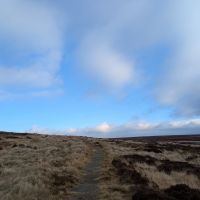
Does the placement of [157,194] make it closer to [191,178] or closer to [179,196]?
[179,196]

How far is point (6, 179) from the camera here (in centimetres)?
1992

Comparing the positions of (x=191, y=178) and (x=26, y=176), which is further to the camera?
(x=191, y=178)

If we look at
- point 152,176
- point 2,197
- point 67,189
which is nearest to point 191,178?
point 152,176

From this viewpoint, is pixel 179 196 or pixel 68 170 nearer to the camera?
pixel 179 196

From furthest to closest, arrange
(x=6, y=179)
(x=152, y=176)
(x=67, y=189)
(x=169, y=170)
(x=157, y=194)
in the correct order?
(x=169, y=170), (x=152, y=176), (x=6, y=179), (x=67, y=189), (x=157, y=194)

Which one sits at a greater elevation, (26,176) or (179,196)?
(26,176)

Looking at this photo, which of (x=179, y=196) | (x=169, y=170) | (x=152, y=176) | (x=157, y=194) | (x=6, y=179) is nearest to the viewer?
(x=157, y=194)

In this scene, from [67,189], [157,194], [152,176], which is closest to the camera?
[157,194]

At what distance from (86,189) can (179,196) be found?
175 inches

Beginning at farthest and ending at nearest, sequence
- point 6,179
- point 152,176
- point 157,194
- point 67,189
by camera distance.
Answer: point 152,176 → point 6,179 → point 67,189 → point 157,194

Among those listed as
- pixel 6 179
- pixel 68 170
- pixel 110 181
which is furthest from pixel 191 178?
pixel 6 179

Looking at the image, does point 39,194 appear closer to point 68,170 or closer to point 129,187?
point 129,187

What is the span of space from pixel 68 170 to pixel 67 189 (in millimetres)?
5690

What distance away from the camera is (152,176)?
22.3 metres
